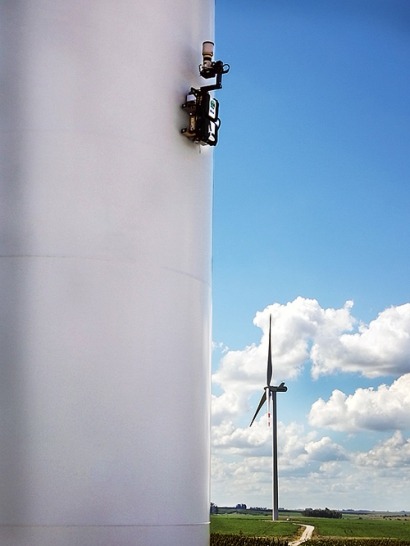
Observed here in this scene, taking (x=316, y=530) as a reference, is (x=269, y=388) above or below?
above

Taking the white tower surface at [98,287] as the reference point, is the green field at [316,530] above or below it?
below

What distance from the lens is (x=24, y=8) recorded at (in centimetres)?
1151

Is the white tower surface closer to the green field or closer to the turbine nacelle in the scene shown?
the turbine nacelle

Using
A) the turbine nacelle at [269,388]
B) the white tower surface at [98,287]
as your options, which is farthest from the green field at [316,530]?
the white tower surface at [98,287]

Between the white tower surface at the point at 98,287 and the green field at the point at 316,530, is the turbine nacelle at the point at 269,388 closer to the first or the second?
the green field at the point at 316,530

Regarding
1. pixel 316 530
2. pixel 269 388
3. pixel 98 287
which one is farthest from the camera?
pixel 316 530

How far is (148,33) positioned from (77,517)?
6373mm

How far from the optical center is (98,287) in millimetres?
10836

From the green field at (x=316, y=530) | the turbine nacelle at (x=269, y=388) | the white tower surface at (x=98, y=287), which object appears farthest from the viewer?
the green field at (x=316, y=530)

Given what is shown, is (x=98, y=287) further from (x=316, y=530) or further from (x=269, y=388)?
(x=316, y=530)

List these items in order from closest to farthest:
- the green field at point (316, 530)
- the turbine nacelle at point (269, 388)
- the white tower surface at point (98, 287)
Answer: the white tower surface at point (98, 287) < the turbine nacelle at point (269, 388) < the green field at point (316, 530)

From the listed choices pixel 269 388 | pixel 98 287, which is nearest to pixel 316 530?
pixel 269 388

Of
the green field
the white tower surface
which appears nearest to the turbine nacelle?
the green field

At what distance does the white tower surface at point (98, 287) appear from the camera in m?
10.4
